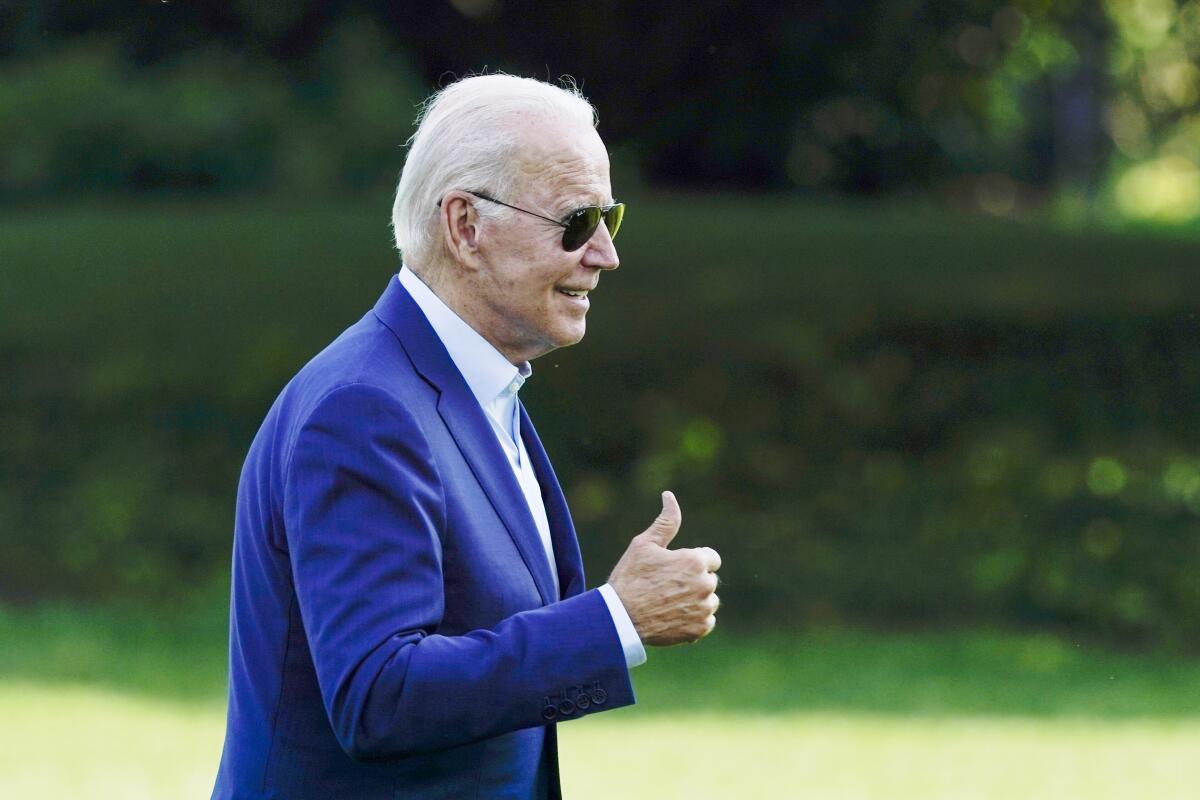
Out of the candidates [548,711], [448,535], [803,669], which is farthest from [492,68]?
[548,711]

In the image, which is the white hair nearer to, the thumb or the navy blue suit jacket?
the navy blue suit jacket

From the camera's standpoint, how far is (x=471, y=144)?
265cm

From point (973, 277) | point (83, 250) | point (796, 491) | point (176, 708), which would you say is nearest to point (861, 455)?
point (796, 491)

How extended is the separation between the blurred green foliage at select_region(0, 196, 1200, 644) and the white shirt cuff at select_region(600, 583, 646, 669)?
770 centimetres

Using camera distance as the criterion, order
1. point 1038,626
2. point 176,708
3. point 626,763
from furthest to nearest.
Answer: point 1038,626 → point 176,708 → point 626,763

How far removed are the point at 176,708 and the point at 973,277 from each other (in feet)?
17.6

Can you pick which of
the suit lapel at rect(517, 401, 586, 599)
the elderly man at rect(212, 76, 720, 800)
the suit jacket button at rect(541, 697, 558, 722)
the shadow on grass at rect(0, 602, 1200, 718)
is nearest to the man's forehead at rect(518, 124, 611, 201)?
the elderly man at rect(212, 76, 720, 800)

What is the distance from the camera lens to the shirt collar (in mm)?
2688

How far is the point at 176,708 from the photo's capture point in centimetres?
849

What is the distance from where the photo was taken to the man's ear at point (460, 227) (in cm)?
267

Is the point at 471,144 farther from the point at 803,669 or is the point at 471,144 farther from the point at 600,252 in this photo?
the point at 803,669

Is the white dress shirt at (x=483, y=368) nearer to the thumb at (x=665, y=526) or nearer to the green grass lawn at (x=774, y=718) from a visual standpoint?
the thumb at (x=665, y=526)

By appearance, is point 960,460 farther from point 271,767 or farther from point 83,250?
point 271,767

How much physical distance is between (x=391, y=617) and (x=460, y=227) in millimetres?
686
